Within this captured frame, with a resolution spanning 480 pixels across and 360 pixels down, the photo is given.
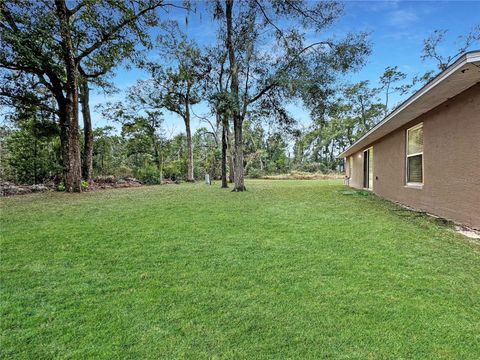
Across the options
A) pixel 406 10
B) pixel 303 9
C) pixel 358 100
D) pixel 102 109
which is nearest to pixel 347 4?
pixel 303 9

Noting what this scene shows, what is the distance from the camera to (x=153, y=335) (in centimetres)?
165

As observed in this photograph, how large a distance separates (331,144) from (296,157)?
19.3ft

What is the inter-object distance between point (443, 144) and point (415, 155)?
1519 millimetres

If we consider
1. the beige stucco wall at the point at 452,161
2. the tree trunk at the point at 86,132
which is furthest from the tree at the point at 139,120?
the beige stucco wall at the point at 452,161

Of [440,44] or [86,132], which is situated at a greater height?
[440,44]

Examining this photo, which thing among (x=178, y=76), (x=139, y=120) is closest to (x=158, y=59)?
(x=178, y=76)

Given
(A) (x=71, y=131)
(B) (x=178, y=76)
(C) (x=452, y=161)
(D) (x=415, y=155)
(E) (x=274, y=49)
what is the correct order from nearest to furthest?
(C) (x=452, y=161) → (D) (x=415, y=155) → (A) (x=71, y=131) → (E) (x=274, y=49) → (B) (x=178, y=76)

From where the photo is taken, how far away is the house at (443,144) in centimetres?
417

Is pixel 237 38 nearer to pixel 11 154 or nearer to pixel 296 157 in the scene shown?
pixel 11 154

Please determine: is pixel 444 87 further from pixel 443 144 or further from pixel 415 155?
pixel 415 155

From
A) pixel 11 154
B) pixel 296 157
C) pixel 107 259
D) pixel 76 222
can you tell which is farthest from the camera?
pixel 296 157

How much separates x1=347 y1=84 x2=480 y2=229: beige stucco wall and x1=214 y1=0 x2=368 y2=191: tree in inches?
186

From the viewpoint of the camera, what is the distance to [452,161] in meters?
4.91

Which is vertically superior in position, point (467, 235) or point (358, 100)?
point (358, 100)
